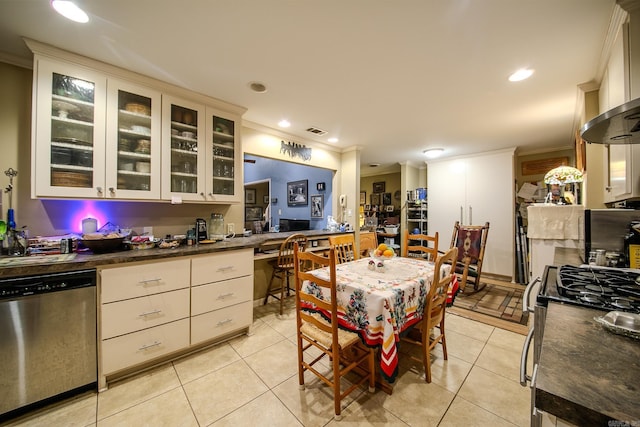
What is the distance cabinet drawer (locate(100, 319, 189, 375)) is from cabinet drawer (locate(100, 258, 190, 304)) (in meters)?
0.30

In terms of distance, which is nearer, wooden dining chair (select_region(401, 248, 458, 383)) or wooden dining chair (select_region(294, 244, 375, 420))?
wooden dining chair (select_region(294, 244, 375, 420))

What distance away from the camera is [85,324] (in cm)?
156

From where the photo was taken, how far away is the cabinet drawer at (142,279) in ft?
5.34

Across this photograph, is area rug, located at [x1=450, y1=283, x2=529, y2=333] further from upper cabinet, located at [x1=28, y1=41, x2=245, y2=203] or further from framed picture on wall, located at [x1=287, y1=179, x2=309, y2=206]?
framed picture on wall, located at [x1=287, y1=179, x2=309, y2=206]

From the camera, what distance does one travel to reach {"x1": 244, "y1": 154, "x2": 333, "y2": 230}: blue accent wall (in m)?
4.64

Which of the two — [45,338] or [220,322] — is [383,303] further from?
[45,338]

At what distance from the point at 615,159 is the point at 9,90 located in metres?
4.44

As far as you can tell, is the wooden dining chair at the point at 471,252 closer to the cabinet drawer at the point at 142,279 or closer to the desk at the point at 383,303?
the desk at the point at 383,303

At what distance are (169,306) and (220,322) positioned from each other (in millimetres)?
477

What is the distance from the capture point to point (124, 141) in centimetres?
199

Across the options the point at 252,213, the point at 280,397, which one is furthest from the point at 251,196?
the point at 280,397

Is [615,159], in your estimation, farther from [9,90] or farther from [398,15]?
[9,90]

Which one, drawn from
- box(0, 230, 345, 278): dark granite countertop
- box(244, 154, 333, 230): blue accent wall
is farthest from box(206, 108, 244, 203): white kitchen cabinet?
box(244, 154, 333, 230): blue accent wall

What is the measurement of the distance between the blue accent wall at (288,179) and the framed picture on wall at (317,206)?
0.27 feet
